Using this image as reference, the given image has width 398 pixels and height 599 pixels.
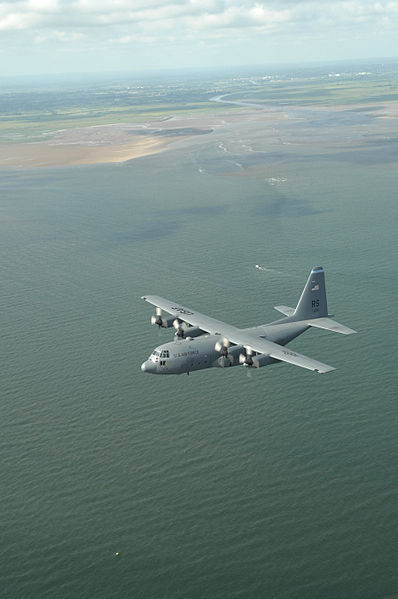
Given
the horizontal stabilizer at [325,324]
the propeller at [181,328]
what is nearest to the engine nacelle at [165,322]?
the propeller at [181,328]

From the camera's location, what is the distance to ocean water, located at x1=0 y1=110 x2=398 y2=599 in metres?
47.3

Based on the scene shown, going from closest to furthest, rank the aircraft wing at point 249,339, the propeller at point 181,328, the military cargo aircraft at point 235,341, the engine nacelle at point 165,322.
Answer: the aircraft wing at point 249,339 < the military cargo aircraft at point 235,341 < the propeller at point 181,328 < the engine nacelle at point 165,322

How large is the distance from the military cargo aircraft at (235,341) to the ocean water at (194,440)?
454cm

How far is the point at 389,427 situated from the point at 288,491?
49.0 feet

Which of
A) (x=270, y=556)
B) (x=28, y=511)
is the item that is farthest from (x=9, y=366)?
(x=270, y=556)

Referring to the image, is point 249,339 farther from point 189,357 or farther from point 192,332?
point 192,332

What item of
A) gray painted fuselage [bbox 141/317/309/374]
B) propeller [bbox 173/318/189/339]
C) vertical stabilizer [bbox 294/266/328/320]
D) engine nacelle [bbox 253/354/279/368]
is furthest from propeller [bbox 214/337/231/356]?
vertical stabilizer [bbox 294/266/328/320]

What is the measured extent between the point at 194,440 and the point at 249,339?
44.5 feet

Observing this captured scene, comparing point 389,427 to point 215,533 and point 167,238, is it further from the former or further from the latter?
point 167,238

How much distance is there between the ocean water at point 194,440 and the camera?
4731cm

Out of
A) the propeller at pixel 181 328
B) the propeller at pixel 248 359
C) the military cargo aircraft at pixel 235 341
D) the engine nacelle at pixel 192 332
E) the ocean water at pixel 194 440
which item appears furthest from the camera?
the engine nacelle at pixel 192 332

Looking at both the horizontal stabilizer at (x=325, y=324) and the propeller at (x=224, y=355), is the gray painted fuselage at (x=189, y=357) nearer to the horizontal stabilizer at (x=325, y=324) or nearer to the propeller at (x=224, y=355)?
the propeller at (x=224, y=355)

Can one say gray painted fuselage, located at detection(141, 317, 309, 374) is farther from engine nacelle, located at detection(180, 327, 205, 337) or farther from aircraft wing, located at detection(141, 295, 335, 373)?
engine nacelle, located at detection(180, 327, 205, 337)

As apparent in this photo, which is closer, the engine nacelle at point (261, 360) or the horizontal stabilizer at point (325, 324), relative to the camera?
the engine nacelle at point (261, 360)
